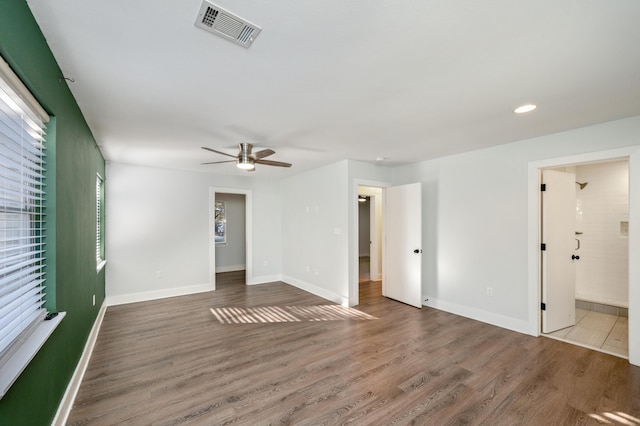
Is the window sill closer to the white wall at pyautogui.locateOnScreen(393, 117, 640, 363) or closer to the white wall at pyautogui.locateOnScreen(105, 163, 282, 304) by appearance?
the white wall at pyautogui.locateOnScreen(105, 163, 282, 304)

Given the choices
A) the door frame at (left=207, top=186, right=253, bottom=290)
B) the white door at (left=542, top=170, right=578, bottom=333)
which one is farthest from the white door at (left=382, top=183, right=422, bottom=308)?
the door frame at (left=207, top=186, right=253, bottom=290)

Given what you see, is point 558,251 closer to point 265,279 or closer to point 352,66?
point 352,66

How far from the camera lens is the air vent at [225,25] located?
1.35m

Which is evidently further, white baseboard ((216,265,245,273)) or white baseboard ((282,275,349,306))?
white baseboard ((216,265,245,273))

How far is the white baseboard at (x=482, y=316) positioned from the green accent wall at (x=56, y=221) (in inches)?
177

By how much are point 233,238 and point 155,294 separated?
311 cm

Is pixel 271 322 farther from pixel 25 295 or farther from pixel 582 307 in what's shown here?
pixel 582 307

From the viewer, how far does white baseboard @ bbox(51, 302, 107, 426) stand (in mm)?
1898

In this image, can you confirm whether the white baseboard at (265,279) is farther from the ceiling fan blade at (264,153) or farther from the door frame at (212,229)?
the ceiling fan blade at (264,153)

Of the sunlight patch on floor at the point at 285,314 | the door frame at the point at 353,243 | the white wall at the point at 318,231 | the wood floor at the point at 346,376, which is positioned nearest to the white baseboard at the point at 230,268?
the white wall at the point at 318,231

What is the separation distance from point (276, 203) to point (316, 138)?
3.44 m

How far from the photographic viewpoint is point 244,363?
2801 millimetres

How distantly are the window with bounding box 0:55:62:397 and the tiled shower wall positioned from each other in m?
6.43

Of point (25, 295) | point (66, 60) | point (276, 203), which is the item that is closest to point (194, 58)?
point (66, 60)
